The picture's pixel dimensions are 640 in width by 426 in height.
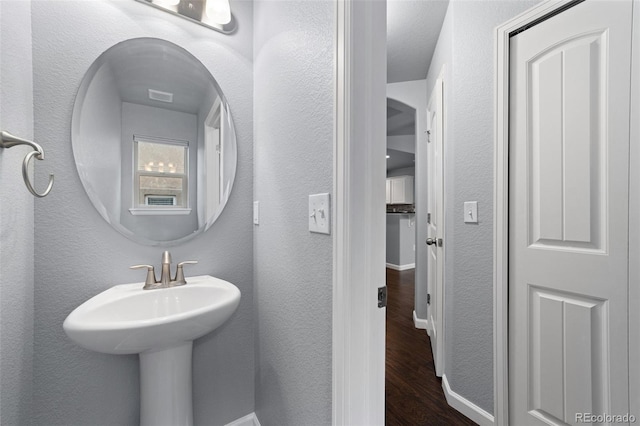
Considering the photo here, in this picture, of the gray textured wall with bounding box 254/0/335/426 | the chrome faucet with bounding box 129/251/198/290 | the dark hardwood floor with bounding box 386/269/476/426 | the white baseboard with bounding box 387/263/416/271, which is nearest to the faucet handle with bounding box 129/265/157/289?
the chrome faucet with bounding box 129/251/198/290

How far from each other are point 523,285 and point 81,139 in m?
2.08

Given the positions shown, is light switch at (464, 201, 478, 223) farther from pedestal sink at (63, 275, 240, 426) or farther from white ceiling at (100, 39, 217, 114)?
white ceiling at (100, 39, 217, 114)

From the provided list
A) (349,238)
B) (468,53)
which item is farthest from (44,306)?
(468,53)

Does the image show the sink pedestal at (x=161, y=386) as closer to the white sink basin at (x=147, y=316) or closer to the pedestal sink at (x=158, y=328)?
the pedestal sink at (x=158, y=328)

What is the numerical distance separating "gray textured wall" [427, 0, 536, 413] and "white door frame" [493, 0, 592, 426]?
0.14 feet

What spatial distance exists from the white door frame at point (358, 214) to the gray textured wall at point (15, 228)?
3.11 feet

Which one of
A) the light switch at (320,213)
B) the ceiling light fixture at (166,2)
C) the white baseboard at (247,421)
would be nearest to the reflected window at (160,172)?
the ceiling light fixture at (166,2)

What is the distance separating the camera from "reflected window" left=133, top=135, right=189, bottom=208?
1152mm

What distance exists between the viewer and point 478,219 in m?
1.49

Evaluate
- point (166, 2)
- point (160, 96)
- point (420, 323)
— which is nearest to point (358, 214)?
point (160, 96)

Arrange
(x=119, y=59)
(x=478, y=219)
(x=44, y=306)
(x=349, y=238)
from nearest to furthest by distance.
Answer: (x=349, y=238)
(x=44, y=306)
(x=119, y=59)
(x=478, y=219)

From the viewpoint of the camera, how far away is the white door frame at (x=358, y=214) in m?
0.67

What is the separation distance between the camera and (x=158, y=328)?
0.77m

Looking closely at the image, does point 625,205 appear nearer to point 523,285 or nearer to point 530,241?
point 530,241
